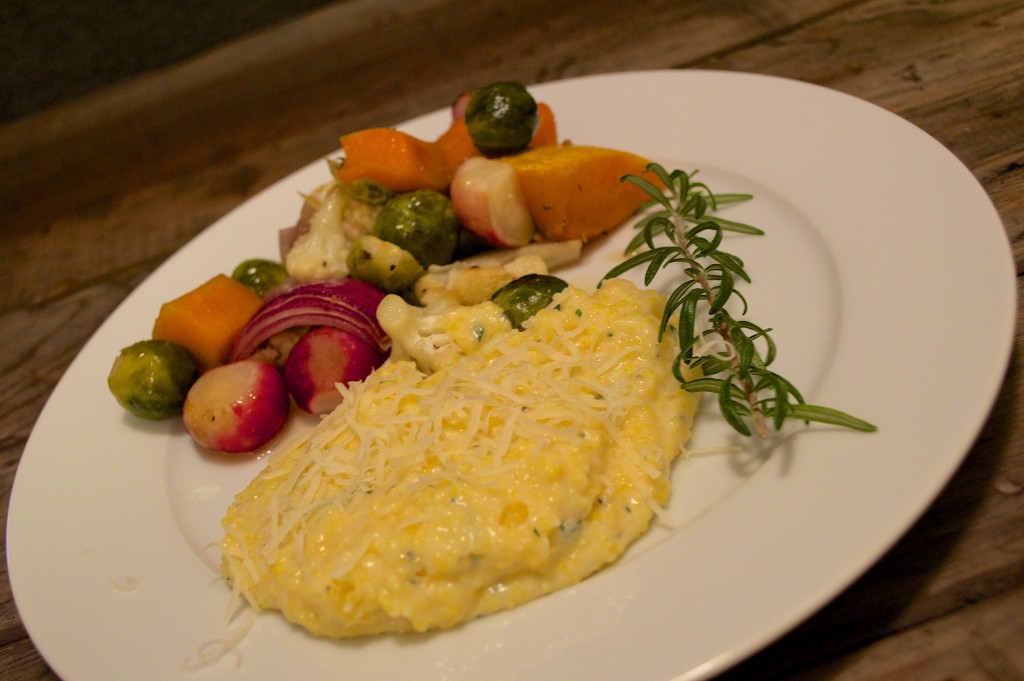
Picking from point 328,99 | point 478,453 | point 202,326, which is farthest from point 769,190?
point 328,99

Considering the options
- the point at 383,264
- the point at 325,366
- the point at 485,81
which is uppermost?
the point at 383,264

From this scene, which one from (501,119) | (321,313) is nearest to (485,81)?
(501,119)

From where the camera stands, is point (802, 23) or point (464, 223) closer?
point (464, 223)

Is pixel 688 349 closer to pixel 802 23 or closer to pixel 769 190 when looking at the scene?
pixel 769 190

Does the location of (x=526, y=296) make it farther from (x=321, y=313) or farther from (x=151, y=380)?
(x=151, y=380)

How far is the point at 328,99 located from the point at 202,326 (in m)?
2.82

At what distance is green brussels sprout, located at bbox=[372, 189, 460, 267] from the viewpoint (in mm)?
2885

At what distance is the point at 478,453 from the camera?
183 cm

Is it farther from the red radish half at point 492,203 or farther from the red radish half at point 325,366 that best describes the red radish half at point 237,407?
the red radish half at point 492,203

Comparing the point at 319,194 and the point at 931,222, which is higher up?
the point at 931,222

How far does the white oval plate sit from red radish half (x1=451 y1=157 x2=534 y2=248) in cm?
29

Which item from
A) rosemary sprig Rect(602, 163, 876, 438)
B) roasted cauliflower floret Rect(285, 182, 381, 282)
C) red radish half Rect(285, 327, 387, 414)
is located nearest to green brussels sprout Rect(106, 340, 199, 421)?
red radish half Rect(285, 327, 387, 414)

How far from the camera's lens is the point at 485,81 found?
15.3 ft

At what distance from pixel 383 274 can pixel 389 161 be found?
0.42m
